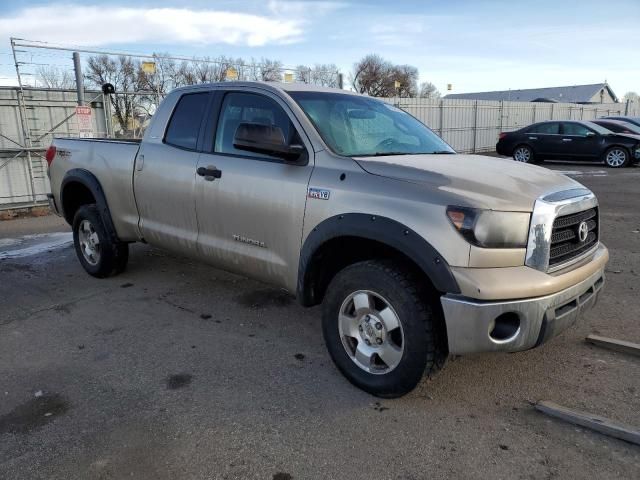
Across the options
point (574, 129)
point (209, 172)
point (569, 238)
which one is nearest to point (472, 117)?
point (574, 129)

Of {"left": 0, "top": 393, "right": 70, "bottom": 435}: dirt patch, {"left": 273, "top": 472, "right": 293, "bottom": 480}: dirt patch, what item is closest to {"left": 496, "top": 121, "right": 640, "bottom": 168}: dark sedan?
{"left": 273, "top": 472, "right": 293, "bottom": 480}: dirt patch

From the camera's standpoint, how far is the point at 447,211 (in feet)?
9.27

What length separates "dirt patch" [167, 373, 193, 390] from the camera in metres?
3.46

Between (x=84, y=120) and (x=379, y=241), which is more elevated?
(x=84, y=120)

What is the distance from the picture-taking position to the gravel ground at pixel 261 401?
2.66 meters

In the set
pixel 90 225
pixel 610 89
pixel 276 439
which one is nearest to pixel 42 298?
pixel 90 225

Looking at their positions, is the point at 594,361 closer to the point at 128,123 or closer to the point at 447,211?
the point at 447,211

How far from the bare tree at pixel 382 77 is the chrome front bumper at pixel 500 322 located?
59931 mm

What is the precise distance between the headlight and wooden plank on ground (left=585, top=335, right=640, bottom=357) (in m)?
1.58

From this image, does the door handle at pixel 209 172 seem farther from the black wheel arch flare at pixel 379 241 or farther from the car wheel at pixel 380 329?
the car wheel at pixel 380 329

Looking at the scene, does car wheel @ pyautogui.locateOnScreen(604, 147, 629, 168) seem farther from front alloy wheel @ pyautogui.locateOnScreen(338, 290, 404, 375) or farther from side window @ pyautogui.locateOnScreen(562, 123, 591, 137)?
front alloy wheel @ pyautogui.locateOnScreen(338, 290, 404, 375)

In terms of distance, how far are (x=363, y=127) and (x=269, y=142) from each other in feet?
2.71

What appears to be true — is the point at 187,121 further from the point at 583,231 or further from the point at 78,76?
the point at 78,76

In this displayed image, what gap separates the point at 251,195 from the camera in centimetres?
380
